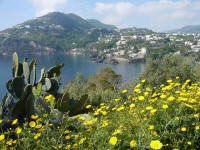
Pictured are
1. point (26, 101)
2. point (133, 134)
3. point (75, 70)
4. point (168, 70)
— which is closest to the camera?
point (133, 134)

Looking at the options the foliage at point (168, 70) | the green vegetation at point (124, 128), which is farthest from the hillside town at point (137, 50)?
the green vegetation at point (124, 128)

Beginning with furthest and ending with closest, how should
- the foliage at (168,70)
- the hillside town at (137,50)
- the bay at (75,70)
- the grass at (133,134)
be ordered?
1. the hillside town at (137,50)
2. the bay at (75,70)
3. the foliage at (168,70)
4. the grass at (133,134)

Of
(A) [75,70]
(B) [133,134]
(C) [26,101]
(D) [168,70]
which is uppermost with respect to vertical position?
(B) [133,134]

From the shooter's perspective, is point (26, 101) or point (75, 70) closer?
point (26, 101)

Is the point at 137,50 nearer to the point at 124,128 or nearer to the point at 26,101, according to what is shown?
the point at 26,101

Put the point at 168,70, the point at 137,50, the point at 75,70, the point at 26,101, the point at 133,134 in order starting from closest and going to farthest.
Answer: the point at 133,134 → the point at 26,101 → the point at 168,70 → the point at 75,70 → the point at 137,50

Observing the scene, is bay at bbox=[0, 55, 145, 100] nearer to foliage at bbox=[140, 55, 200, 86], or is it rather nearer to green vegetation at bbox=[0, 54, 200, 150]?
foliage at bbox=[140, 55, 200, 86]

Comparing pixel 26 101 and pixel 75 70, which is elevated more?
pixel 26 101

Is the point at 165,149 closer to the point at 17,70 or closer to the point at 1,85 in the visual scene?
the point at 17,70

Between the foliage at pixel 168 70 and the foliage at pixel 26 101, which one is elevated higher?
the foliage at pixel 26 101

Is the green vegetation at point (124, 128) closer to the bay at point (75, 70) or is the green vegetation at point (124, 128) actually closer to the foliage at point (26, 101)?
the foliage at point (26, 101)

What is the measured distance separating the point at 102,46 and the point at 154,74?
11507cm

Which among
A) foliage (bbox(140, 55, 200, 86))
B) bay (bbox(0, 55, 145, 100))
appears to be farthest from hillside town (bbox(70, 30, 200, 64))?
foliage (bbox(140, 55, 200, 86))

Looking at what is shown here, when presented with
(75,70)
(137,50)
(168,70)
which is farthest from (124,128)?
(137,50)
